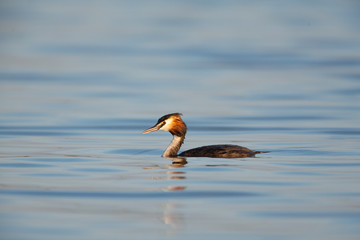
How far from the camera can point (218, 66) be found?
117 ft

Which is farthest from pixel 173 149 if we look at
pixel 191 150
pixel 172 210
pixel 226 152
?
pixel 172 210

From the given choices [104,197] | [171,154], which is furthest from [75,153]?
[104,197]

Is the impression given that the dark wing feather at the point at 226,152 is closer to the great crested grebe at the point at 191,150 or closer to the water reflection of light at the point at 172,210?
the great crested grebe at the point at 191,150

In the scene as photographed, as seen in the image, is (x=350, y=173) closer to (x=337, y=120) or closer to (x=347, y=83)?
(x=337, y=120)

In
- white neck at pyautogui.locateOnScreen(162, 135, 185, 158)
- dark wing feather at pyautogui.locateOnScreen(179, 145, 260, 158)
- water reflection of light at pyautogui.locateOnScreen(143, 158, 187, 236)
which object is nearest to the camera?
water reflection of light at pyautogui.locateOnScreen(143, 158, 187, 236)

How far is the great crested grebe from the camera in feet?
45.2

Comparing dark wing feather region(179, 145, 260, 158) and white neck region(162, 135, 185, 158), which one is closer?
dark wing feather region(179, 145, 260, 158)

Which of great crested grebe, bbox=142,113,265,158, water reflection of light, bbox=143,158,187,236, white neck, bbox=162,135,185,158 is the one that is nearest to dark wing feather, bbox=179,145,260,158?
great crested grebe, bbox=142,113,265,158

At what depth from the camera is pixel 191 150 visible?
14.3 metres

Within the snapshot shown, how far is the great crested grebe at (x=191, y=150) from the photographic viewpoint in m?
13.8

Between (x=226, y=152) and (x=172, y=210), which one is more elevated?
(x=226, y=152)

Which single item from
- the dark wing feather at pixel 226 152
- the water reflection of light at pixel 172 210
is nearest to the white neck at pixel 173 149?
the dark wing feather at pixel 226 152

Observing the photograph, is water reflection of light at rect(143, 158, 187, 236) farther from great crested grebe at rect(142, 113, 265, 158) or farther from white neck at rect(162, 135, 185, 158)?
white neck at rect(162, 135, 185, 158)

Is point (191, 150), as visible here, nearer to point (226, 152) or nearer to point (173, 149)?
point (173, 149)
